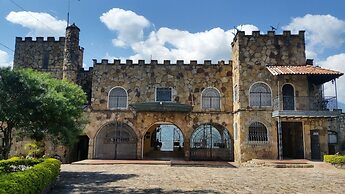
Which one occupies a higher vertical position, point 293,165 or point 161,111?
point 161,111

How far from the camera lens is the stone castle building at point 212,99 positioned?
68.7 feet

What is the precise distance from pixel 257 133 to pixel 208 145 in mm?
4151

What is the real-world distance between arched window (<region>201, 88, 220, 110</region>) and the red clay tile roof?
14.4 ft

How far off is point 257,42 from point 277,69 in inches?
100

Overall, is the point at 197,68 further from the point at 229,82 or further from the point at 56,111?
the point at 56,111

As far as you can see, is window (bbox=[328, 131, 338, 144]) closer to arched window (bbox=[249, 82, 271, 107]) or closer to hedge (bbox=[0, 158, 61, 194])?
arched window (bbox=[249, 82, 271, 107])

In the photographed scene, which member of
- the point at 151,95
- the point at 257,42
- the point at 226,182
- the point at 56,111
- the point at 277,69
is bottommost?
the point at 226,182

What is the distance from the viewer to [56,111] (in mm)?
13594

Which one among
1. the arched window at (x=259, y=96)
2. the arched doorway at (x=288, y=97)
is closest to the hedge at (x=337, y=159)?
the arched doorway at (x=288, y=97)

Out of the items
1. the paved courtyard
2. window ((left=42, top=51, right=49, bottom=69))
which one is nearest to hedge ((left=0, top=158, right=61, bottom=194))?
the paved courtyard

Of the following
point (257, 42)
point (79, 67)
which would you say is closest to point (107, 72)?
point (79, 67)

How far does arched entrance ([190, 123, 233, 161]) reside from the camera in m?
23.3

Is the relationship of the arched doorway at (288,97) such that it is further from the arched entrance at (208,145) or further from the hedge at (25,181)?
the hedge at (25,181)

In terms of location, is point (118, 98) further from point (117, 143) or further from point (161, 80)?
point (161, 80)
